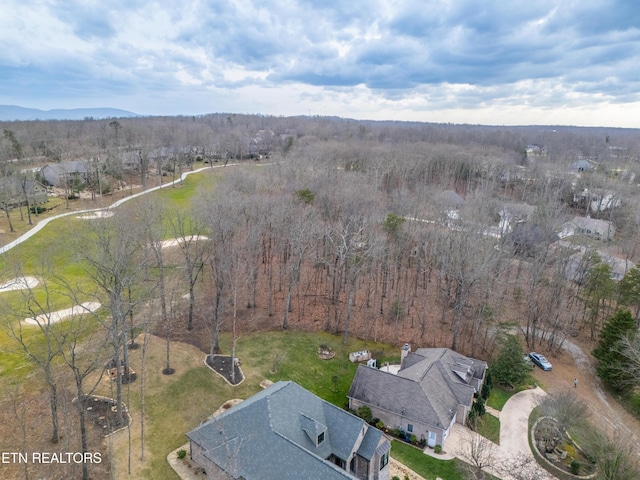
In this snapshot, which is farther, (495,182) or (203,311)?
(495,182)

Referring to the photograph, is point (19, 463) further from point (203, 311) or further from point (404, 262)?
point (404, 262)

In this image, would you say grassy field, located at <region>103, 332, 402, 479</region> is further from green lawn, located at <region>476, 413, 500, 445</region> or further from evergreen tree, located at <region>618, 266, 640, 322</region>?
evergreen tree, located at <region>618, 266, 640, 322</region>

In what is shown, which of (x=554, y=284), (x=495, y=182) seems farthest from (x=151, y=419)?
(x=495, y=182)

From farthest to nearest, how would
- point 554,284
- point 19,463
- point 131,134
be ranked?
point 131,134, point 554,284, point 19,463

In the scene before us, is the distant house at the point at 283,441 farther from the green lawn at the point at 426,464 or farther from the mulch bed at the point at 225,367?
the mulch bed at the point at 225,367

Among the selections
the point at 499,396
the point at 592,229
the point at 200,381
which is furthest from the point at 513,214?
the point at 200,381

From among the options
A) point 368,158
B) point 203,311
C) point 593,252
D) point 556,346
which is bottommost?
point 556,346
